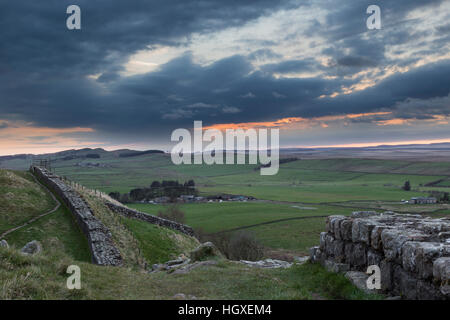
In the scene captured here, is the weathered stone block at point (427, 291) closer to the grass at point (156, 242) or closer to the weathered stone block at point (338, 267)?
the weathered stone block at point (338, 267)

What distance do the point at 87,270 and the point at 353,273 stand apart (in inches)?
359

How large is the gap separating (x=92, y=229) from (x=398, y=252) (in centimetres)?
2018

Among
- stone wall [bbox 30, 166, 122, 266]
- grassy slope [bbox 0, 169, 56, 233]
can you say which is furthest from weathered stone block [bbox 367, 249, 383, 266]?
grassy slope [bbox 0, 169, 56, 233]

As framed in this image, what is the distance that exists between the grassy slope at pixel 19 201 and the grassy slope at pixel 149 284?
15672mm

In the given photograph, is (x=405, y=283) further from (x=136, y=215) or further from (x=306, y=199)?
(x=306, y=199)

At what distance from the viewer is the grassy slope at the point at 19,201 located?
2362 centimetres

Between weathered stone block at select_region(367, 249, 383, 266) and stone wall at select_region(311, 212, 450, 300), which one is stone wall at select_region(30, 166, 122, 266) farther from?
weathered stone block at select_region(367, 249, 383, 266)

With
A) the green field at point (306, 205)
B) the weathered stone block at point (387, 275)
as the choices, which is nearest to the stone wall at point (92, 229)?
the green field at point (306, 205)

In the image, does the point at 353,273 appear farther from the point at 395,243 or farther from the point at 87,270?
the point at 87,270

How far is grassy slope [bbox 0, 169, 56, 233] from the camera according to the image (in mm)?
23625

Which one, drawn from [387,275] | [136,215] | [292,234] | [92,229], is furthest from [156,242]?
[292,234]

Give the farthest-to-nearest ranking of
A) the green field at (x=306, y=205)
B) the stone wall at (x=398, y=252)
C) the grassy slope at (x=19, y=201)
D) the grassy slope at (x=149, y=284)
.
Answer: the green field at (x=306, y=205) → the grassy slope at (x=19, y=201) → the grassy slope at (x=149, y=284) → the stone wall at (x=398, y=252)
